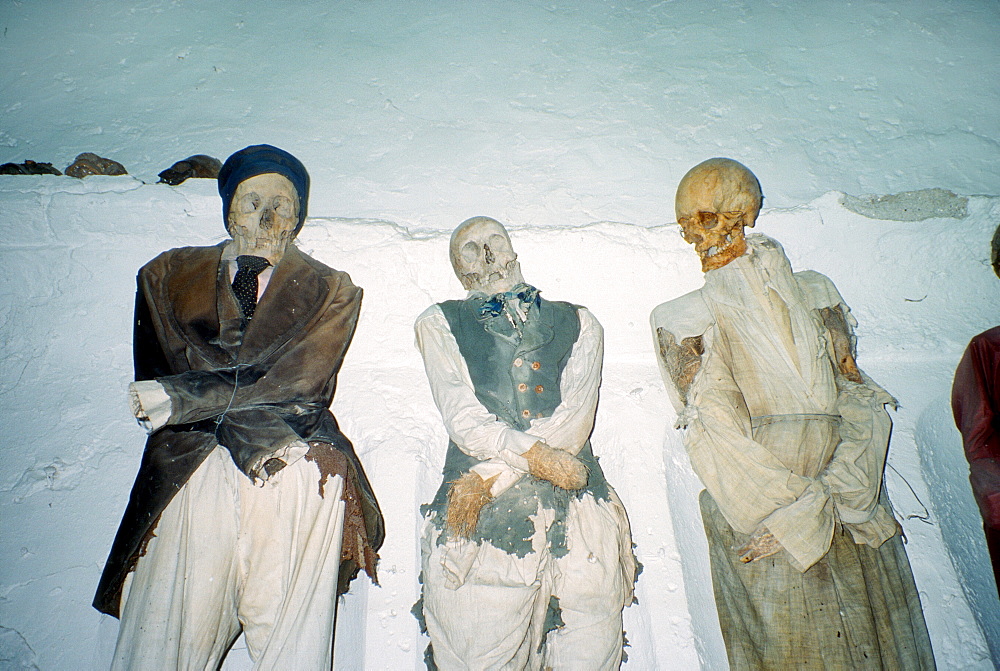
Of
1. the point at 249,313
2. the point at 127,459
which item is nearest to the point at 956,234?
the point at 249,313

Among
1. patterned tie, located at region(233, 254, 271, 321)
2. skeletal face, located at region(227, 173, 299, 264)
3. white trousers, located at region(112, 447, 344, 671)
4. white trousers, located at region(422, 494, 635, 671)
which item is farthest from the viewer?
skeletal face, located at region(227, 173, 299, 264)

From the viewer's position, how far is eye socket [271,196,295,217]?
223cm

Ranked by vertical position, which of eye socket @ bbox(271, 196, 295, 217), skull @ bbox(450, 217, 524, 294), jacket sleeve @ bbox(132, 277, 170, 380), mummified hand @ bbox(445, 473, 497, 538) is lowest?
mummified hand @ bbox(445, 473, 497, 538)

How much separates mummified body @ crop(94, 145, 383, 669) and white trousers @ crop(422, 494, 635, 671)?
265 millimetres

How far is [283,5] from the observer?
3123 mm

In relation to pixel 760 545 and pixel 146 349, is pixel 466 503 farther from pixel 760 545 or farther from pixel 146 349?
pixel 146 349

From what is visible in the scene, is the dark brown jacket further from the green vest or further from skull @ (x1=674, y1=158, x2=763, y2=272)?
skull @ (x1=674, y1=158, x2=763, y2=272)

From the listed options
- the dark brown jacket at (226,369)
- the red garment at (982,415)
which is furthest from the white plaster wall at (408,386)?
the dark brown jacket at (226,369)

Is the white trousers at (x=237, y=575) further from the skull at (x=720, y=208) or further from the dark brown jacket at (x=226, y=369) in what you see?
the skull at (x=720, y=208)

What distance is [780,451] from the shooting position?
1970mm

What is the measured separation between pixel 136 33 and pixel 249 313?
70.1 inches

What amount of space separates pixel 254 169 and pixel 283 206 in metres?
0.15

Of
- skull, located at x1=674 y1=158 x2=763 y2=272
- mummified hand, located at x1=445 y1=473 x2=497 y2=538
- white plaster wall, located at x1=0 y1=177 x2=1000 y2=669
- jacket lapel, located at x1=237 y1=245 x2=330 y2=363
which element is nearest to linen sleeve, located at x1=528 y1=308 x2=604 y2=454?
mummified hand, located at x1=445 y1=473 x2=497 y2=538

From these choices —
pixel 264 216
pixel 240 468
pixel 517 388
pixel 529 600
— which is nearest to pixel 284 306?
Answer: pixel 264 216
